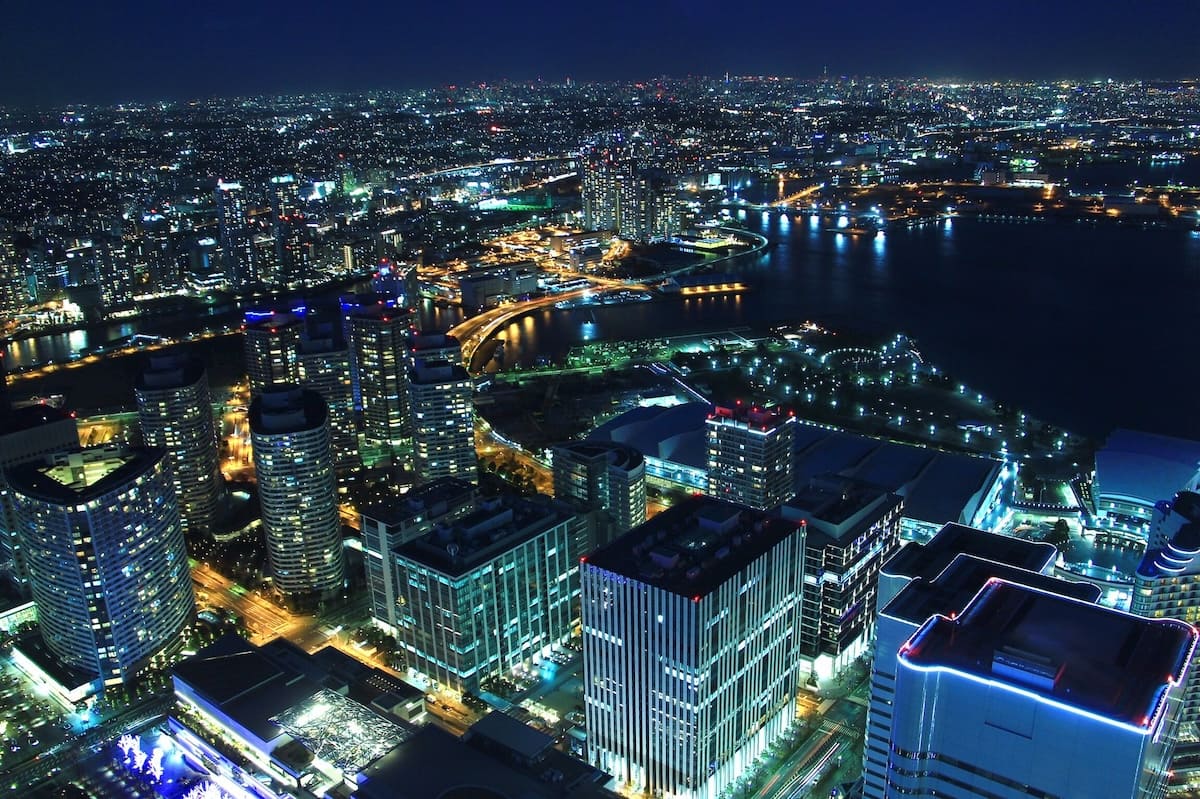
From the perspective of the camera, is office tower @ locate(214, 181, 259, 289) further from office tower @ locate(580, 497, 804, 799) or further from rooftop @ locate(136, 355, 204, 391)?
office tower @ locate(580, 497, 804, 799)

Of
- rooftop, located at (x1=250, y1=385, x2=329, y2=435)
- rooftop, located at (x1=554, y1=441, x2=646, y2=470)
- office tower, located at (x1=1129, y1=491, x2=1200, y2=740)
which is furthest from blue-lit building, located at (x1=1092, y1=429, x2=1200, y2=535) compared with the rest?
rooftop, located at (x1=250, y1=385, x2=329, y2=435)

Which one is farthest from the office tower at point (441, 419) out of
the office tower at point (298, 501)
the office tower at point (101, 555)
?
the office tower at point (101, 555)

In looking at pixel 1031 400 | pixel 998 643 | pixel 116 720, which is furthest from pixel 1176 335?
pixel 116 720

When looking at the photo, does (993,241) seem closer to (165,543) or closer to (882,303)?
(882,303)

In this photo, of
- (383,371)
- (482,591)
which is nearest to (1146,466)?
(482,591)

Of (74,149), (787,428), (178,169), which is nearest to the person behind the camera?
(787,428)

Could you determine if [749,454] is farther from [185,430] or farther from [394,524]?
[185,430]

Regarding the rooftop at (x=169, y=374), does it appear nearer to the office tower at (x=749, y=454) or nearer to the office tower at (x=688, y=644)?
the office tower at (x=749, y=454)
